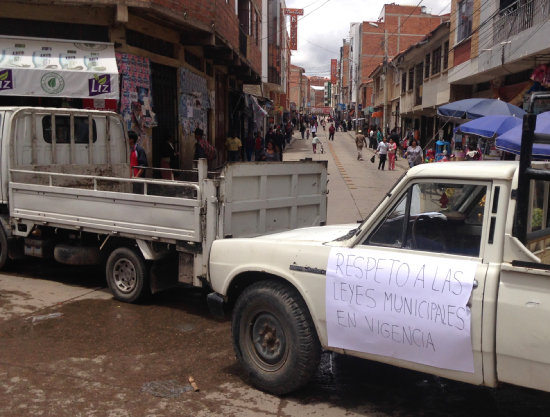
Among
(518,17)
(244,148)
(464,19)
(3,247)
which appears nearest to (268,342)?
(3,247)

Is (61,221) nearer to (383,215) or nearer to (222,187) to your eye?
(222,187)

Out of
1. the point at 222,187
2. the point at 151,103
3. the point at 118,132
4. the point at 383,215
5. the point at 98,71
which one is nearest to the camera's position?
the point at 383,215

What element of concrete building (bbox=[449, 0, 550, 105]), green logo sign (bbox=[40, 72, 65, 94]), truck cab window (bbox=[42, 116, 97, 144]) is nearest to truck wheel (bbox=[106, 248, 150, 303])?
truck cab window (bbox=[42, 116, 97, 144])

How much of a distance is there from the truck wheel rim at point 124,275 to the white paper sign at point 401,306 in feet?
10.4

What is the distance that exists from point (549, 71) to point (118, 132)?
10902 millimetres

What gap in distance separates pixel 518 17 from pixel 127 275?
1287 cm

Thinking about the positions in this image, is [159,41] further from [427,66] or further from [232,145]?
[427,66]

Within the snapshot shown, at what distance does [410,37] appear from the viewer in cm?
5928

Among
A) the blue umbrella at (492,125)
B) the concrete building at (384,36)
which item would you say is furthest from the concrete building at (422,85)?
the blue umbrella at (492,125)

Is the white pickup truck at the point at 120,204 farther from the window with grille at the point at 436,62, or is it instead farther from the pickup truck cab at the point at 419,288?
the window with grille at the point at 436,62

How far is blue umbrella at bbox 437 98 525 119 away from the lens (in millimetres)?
11344

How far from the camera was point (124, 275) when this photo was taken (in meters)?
6.43

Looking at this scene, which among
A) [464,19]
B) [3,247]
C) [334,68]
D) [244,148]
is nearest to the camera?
[3,247]

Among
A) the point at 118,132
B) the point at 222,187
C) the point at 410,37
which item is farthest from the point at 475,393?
the point at 410,37
